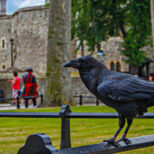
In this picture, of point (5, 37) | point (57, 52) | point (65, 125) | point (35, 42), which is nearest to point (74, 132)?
point (65, 125)

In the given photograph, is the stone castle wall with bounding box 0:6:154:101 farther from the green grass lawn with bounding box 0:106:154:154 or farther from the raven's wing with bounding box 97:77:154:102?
the raven's wing with bounding box 97:77:154:102

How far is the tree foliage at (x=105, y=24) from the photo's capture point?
25.4m

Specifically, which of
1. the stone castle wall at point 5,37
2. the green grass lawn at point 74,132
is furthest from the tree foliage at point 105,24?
the stone castle wall at point 5,37

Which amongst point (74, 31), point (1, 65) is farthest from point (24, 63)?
point (74, 31)

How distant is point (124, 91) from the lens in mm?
2730

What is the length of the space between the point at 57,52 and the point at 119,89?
11.3 m

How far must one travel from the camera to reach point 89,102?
1859 cm

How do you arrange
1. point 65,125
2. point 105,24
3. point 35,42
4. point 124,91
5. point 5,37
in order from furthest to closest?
point 5,37
point 35,42
point 105,24
point 65,125
point 124,91

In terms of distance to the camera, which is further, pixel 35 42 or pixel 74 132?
pixel 35 42

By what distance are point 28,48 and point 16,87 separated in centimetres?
2563

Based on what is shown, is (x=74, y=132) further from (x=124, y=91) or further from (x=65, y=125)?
(x=124, y=91)

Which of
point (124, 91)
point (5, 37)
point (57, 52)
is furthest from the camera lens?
point (5, 37)

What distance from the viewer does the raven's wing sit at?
2.71m

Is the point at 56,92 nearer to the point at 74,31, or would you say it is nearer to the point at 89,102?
the point at 89,102
